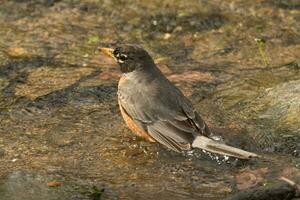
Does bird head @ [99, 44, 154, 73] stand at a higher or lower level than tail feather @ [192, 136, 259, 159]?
higher

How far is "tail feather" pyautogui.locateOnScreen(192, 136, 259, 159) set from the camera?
6875mm

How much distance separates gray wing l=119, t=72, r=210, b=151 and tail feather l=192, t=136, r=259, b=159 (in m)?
0.07

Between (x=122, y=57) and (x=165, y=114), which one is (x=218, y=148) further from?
(x=122, y=57)

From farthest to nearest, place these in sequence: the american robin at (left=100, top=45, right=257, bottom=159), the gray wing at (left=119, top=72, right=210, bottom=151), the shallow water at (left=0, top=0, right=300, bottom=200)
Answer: the gray wing at (left=119, top=72, right=210, bottom=151), the american robin at (left=100, top=45, right=257, bottom=159), the shallow water at (left=0, top=0, right=300, bottom=200)

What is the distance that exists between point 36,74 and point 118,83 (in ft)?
3.50

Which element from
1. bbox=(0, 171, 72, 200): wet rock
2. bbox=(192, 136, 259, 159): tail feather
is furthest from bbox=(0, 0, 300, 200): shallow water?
bbox=(192, 136, 259, 159): tail feather

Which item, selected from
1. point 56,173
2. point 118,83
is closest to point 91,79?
point 118,83

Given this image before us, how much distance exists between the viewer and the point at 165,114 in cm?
778

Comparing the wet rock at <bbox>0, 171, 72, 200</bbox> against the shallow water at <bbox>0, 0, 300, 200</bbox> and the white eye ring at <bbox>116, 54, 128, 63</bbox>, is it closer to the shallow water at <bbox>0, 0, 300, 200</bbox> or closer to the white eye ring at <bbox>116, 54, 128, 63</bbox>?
the shallow water at <bbox>0, 0, 300, 200</bbox>

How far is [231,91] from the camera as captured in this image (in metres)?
8.76

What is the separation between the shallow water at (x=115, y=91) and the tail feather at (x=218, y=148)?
164mm

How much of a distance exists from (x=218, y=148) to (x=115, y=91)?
6.80 feet

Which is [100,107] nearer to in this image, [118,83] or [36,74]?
[118,83]

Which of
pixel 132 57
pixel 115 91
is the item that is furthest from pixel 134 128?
pixel 115 91
